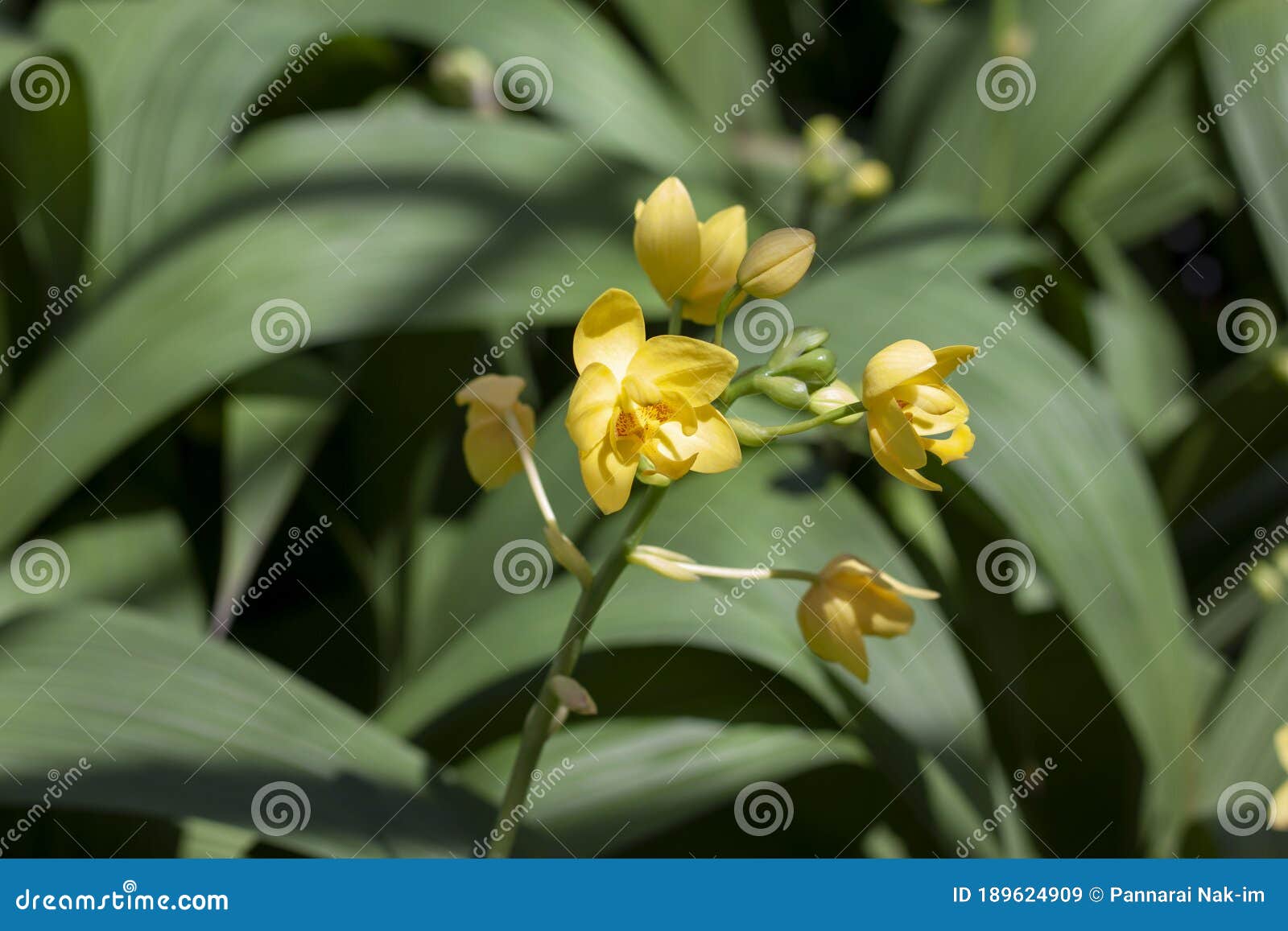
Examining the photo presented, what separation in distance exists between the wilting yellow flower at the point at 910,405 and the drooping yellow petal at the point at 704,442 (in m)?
0.09

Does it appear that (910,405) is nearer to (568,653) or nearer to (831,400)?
(831,400)

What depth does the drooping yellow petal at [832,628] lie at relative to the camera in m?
0.65

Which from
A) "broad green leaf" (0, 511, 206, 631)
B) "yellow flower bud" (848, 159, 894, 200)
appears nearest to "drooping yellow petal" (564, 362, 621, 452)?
"broad green leaf" (0, 511, 206, 631)

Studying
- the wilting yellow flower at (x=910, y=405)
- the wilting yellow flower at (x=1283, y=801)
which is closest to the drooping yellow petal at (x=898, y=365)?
the wilting yellow flower at (x=910, y=405)

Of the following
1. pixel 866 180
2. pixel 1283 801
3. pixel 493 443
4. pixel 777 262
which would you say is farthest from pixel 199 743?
pixel 866 180

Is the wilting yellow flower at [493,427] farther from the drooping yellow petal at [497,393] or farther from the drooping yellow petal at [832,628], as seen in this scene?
the drooping yellow petal at [832,628]

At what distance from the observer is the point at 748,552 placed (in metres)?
1.00

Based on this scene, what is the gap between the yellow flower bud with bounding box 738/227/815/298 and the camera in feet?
2.04

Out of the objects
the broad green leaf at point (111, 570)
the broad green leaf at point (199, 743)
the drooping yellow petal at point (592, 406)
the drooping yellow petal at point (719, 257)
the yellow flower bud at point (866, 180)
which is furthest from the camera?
the yellow flower bud at point (866, 180)

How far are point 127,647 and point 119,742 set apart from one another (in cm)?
11

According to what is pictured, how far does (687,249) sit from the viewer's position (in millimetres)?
624

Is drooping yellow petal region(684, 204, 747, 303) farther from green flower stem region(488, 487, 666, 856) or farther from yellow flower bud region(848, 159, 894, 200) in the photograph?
yellow flower bud region(848, 159, 894, 200)

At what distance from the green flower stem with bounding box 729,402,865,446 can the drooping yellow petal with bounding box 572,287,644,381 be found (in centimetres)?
8

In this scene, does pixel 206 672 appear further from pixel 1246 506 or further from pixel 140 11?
pixel 1246 506
